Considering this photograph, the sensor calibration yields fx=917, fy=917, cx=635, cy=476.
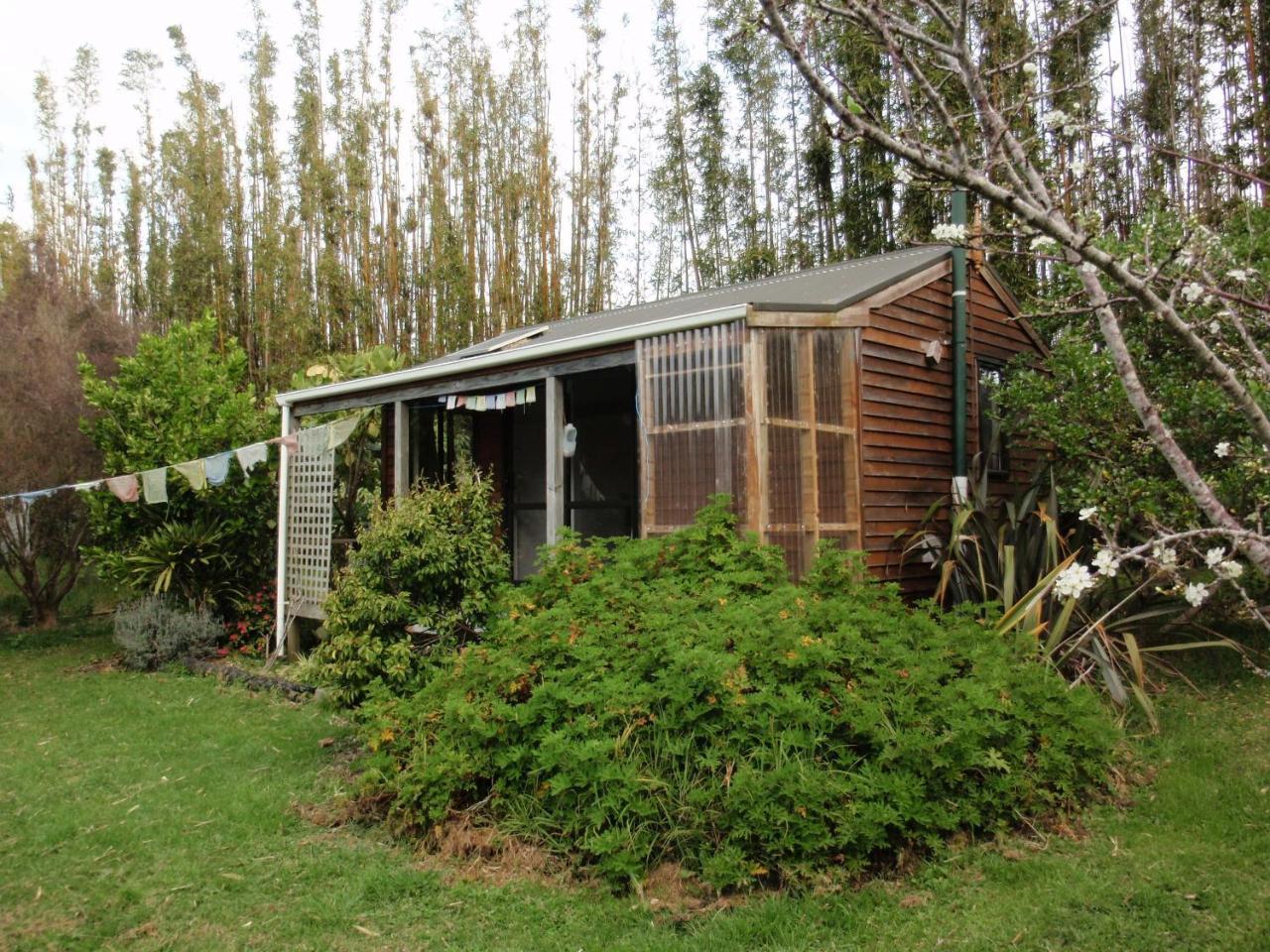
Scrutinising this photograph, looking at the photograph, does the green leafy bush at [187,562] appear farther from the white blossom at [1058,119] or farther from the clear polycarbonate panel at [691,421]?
the white blossom at [1058,119]

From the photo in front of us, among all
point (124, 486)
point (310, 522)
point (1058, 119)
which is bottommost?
point (310, 522)

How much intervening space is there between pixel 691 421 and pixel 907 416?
1857 millimetres

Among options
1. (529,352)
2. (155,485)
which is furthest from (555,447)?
(155,485)

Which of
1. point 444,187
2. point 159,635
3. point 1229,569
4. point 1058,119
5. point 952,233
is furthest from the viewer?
point 444,187

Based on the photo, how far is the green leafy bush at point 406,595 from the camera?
546 centimetres

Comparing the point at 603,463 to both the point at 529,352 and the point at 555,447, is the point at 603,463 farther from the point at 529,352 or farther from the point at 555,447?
the point at 529,352

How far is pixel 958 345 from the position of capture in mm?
7070

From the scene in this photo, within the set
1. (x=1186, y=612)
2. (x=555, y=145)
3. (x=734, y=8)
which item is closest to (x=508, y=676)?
(x=1186, y=612)

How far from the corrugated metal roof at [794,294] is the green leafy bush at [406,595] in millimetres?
1737

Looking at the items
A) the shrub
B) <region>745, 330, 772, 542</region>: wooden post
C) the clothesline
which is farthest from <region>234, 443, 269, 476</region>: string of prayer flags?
<region>745, 330, 772, 542</region>: wooden post

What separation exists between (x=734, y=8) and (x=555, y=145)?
3869mm

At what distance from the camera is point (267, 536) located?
32.1 feet

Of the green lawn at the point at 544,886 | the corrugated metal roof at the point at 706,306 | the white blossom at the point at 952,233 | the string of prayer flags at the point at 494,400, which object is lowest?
the green lawn at the point at 544,886

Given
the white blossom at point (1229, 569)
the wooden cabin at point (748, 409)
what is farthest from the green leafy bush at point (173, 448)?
the white blossom at point (1229, 569)
